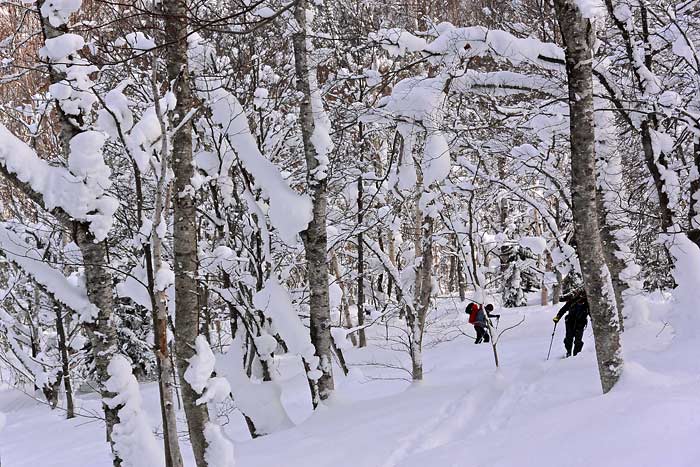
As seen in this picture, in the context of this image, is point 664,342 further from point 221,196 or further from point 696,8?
point 221,196

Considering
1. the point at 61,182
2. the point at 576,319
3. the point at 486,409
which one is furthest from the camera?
the point at 576,319

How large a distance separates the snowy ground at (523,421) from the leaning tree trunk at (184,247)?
1.08m

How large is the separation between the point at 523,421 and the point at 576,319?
4.96 meters

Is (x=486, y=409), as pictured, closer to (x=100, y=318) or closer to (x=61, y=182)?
(x=100, y=318)

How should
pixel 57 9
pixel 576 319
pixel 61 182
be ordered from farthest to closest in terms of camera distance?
pixel 576 319 → pixel 57 9 → pixel 61 182

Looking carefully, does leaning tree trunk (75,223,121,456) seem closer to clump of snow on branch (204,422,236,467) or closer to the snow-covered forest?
the snow-covered forest

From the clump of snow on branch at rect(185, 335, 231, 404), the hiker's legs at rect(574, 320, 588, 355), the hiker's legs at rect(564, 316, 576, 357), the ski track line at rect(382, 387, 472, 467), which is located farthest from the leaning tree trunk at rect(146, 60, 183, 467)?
the hiker's legs at rect(574, 320, 588, 355)

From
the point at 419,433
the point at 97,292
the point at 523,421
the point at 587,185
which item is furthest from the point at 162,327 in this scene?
the point at 587,185

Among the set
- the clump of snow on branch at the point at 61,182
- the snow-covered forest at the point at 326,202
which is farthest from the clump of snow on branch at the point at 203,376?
the clump of snow on branch at the point at 61,182

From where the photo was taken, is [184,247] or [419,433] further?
[419,433]

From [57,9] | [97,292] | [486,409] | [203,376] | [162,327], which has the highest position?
[57,9]

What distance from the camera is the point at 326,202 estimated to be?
7.24 metres

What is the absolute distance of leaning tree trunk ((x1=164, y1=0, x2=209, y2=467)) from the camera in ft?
15.8

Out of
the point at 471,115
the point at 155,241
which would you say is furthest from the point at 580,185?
the point at 471,115
